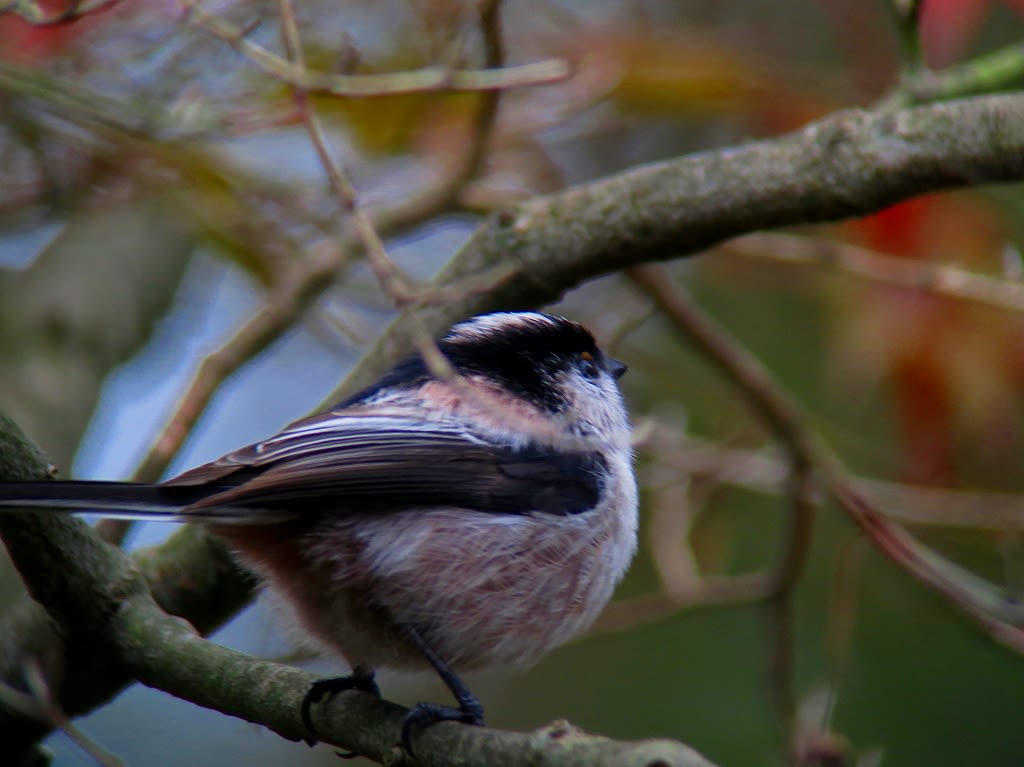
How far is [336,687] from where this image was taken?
7.25ft

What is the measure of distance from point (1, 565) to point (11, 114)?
1320 mm

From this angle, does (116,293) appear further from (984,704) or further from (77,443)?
(984,704)

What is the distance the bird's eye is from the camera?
114 inches

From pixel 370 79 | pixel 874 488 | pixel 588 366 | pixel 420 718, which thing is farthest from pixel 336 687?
pixel 874 488

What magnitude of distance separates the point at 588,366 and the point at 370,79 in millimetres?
937

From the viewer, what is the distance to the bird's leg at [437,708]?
79.0 inches

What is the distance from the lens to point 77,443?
311cm

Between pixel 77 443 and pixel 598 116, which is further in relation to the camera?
pixel 598 116

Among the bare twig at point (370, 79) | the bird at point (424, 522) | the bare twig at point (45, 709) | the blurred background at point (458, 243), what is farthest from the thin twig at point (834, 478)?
the bare twig at point (45, 709)

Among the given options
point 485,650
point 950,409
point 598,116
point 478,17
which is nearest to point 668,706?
point 950,409

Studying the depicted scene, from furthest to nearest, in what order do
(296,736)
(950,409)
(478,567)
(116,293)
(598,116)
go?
(598,116) → (950,409) → (116,293) → (478,567) → (296,736)

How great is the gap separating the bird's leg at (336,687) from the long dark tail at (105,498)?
399mm

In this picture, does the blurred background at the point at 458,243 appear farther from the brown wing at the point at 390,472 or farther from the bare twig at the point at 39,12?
the brown wing at the point at 390,472

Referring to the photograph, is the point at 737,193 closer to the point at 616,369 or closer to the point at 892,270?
the point at 616,369
